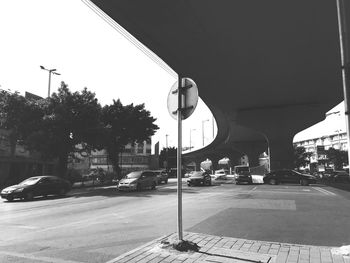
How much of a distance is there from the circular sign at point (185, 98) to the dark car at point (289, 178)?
27.5 m

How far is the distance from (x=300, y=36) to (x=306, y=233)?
15762mm

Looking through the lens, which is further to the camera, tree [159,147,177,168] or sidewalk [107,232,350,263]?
tree [159,147,177,168]

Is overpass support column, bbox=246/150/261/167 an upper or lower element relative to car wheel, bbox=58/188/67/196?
upper

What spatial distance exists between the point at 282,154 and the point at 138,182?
26.5 metres

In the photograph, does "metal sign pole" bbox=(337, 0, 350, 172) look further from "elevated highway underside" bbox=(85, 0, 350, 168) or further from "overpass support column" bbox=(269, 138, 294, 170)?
"overpass support column" bbox=(269, 138, 294, 170)

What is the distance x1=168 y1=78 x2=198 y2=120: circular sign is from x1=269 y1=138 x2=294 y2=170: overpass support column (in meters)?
39.9

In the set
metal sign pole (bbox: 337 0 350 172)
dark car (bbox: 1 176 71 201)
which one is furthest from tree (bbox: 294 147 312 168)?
metal sign pole (bbox: 337 0 350 172)

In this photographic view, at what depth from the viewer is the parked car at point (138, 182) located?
24.2 metres

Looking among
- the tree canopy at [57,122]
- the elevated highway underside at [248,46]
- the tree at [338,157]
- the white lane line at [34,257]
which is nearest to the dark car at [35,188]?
the tree canopy at [57,122]

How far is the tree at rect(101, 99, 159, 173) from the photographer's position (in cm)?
4062

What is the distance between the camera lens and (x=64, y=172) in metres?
30.9

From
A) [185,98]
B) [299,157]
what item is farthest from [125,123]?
[299,157]

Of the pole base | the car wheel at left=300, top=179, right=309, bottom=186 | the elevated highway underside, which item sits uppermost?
the elevated highway underside

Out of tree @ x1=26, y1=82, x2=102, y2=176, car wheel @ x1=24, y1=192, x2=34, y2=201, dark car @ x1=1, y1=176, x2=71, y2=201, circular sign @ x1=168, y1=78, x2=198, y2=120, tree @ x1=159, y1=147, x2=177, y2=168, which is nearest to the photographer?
circular sign @ x1=168, y1=78, x2=198, y2=120
